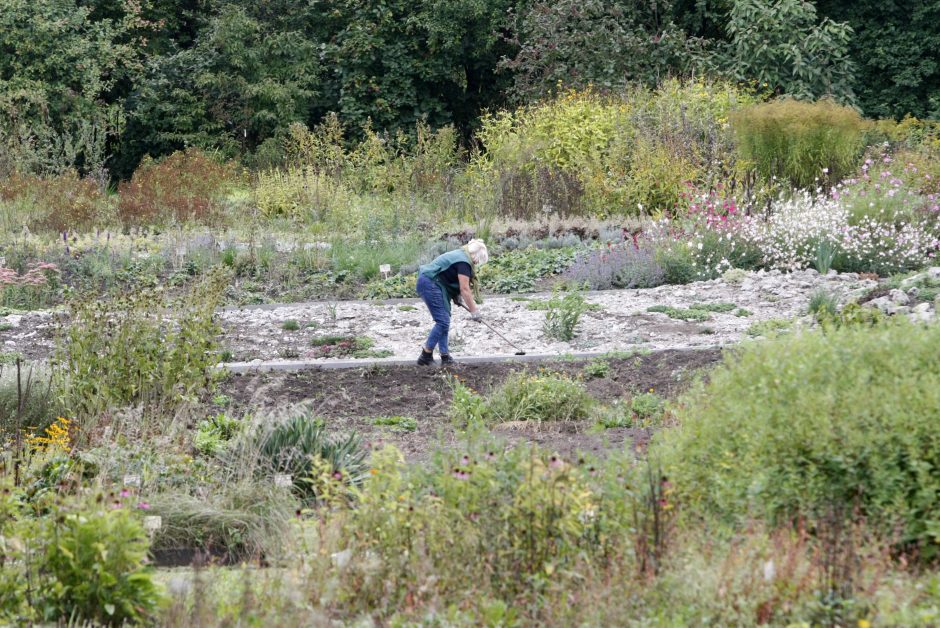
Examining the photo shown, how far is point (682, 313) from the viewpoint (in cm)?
1016

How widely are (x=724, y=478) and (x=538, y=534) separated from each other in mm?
839

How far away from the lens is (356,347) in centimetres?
947

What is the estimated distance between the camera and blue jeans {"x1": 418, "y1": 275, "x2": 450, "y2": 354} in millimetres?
8789

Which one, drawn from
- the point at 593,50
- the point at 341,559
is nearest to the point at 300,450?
the point at 341,559

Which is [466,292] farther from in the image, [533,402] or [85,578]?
[85,578]

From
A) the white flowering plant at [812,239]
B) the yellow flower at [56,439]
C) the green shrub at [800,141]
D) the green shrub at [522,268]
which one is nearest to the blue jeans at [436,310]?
the green shrub at [522,268]

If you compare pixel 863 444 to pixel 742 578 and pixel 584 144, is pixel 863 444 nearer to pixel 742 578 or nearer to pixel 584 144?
pixel 742 578

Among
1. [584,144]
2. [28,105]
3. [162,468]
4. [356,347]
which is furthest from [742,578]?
[28,105]

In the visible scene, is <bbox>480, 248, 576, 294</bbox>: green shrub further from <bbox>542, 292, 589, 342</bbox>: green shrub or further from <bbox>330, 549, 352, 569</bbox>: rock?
<bbox>330, 549, 352, 569</bbox>: rock

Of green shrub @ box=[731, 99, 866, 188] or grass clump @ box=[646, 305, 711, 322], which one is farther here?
green shrub @ box=[731, 99, 866, 188]

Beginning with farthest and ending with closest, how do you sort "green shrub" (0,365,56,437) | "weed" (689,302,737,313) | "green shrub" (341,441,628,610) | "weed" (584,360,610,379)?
"weed" (689,302,737,313)
"weed" (584,360,610,379)
"green shrub" (0,365,56,437)
"green shrub" (341,441,628,610)

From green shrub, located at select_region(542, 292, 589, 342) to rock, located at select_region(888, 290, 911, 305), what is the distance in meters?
2.76

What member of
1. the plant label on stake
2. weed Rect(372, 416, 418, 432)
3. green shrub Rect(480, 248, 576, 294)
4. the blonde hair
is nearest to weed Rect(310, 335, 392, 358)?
the blonde hair

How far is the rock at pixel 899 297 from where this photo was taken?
9.36m
